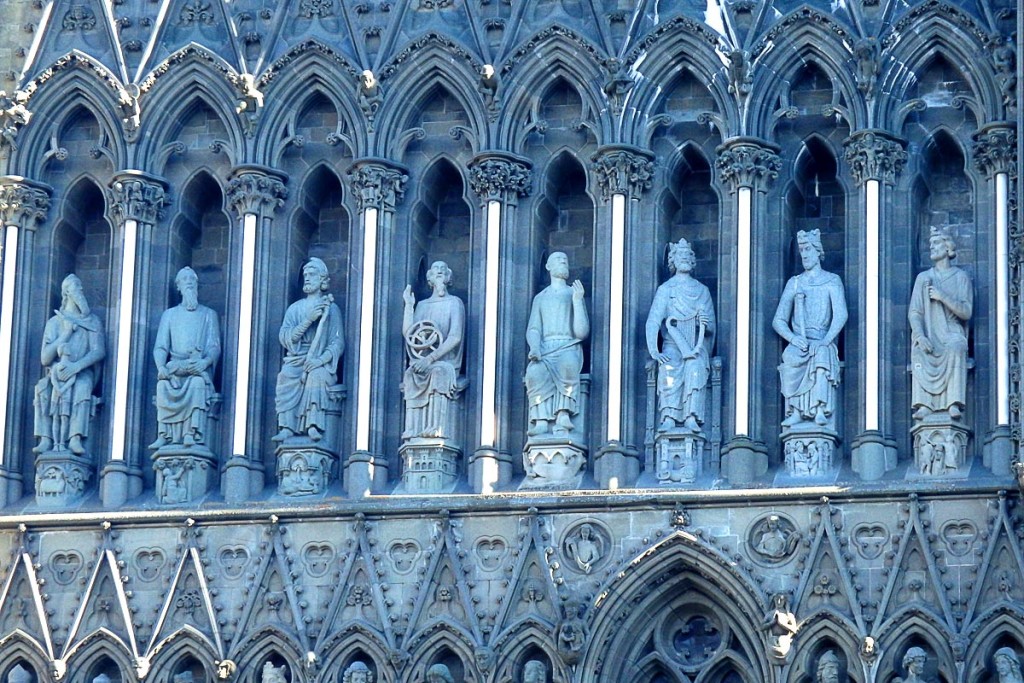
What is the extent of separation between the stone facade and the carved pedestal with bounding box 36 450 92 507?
0.04 m

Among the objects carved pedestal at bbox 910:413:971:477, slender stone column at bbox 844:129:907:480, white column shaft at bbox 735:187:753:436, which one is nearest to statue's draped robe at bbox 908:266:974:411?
carved pedestal at bbox 910:413:971:477

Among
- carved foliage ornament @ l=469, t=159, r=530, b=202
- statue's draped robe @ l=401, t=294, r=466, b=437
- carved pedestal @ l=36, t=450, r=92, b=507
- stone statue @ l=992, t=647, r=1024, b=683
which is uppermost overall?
carved foliage ornament @ l=469, t=159, r=530, b=202

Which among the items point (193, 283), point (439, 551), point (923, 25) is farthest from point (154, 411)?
point (923, 25)

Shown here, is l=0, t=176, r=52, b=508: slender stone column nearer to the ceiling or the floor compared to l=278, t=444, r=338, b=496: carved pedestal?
nearer to the ceiling

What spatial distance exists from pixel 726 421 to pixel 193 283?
17.6ft

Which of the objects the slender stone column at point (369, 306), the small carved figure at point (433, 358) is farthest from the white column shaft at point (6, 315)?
the small carved figure at point (433, 358)

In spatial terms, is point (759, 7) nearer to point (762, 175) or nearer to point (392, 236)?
point (762, 175)

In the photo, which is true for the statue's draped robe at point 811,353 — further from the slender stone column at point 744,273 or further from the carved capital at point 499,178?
the carved capital at point 499,178

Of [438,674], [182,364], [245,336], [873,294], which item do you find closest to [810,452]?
[873,294]

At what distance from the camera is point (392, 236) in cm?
3334

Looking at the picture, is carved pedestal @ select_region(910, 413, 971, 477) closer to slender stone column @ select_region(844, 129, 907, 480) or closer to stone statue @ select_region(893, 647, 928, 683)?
slender stone column @ select_region(844, 129, 907, 480)

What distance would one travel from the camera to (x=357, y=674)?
31.7 m

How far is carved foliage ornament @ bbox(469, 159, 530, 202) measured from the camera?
3303cm

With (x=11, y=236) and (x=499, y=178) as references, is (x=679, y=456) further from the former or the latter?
(x=11, y=236)
